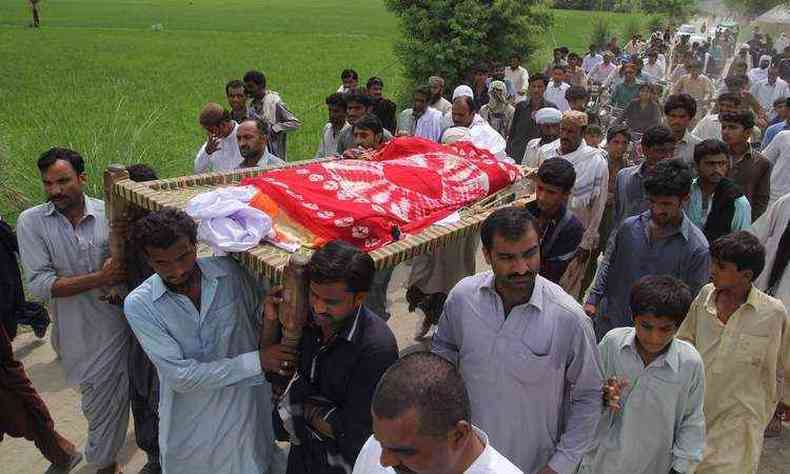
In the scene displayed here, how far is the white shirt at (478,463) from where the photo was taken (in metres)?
1.64

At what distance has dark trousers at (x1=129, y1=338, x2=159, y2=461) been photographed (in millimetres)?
3568

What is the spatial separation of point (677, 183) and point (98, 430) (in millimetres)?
3176

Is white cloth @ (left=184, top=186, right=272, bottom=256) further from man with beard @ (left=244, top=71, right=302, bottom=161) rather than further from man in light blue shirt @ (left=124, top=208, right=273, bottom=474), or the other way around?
man with beard @ (left=244, top=71, right=302, bottom=161)

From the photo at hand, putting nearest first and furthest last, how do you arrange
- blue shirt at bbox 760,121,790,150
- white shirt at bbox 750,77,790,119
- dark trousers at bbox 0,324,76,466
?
dark trousers at bbox 0,324,76,466
blue shirt at bbox 760,121,790,150
white shirt at bbox 750,77,790,119

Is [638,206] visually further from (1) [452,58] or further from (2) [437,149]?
(1) [452,58]

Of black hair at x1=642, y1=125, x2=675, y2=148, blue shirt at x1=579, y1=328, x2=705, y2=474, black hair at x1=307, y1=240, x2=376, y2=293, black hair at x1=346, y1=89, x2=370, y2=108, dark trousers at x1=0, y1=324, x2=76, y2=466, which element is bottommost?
dark trousers at x1=0, y1=324, x2=76, y2=466

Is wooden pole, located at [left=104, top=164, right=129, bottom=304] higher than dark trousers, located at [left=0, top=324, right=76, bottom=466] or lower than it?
higher

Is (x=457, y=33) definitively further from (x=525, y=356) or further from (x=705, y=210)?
(x=525, y=356)

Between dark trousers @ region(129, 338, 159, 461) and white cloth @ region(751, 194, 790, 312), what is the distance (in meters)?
3.70

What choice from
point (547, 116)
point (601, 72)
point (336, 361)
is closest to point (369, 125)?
point (547, 116)

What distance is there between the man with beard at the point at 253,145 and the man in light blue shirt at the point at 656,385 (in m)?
2.89

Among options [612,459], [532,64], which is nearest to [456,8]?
[532,64]

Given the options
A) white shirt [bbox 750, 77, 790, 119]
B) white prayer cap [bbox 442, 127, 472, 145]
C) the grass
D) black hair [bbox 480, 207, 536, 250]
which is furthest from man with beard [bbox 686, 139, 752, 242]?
white shirt [bbox 750, 77, 790, 119]

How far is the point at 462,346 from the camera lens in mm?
2529
